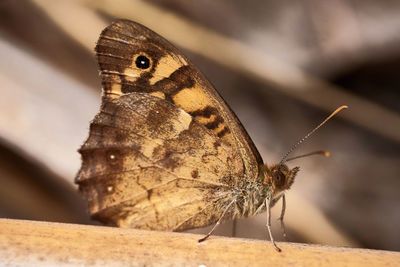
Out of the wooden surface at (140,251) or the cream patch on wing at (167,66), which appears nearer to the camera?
the wooden surface at (140,251)

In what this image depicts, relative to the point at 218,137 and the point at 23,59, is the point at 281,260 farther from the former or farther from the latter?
the point at 23,59

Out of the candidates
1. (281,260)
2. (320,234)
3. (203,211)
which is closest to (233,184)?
(203,211)

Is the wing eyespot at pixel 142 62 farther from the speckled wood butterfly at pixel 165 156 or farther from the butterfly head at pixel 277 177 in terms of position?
the butterfly head at pixel 277 177

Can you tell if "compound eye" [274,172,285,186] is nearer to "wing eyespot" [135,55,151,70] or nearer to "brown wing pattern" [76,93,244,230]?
"brown wing pattern" [76,93,244,230]

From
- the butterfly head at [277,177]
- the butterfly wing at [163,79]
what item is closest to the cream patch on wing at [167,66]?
the butterfly wing at [163,79]

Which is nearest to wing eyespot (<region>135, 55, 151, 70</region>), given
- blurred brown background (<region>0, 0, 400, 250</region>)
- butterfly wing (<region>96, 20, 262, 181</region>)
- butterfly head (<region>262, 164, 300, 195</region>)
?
butterfly wing (<region>96, 20, 262, 181</region>)

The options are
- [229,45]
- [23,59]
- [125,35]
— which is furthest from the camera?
[229,45]
